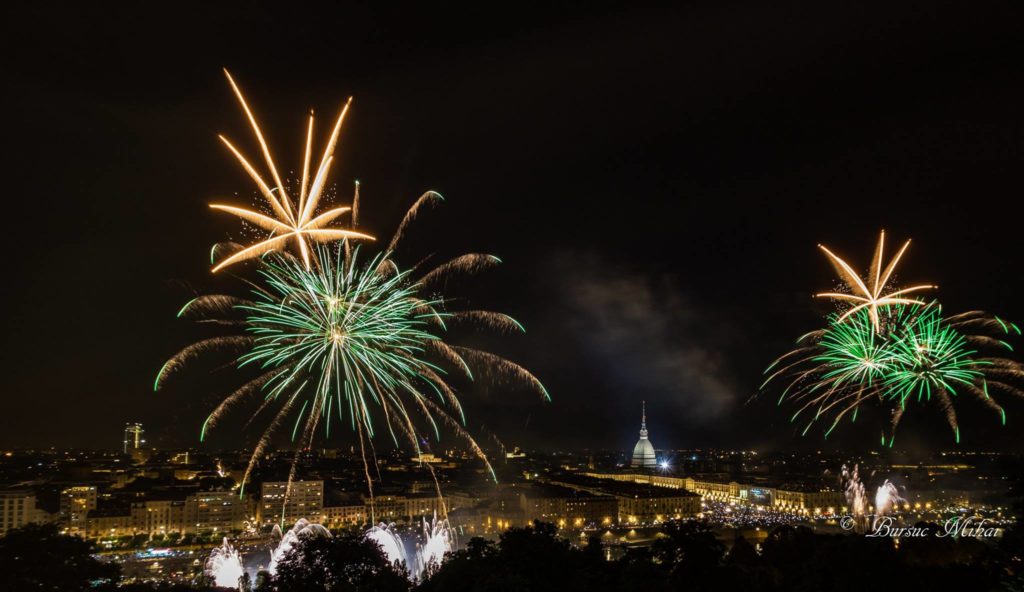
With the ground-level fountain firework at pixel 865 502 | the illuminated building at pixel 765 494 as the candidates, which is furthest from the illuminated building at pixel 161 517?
the illuminated building at pixel 765 494

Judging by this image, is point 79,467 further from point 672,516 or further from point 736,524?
point 736,524

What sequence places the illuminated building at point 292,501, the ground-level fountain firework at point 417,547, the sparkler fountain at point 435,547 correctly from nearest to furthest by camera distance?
the sparkler fountain at point 435,547
the ground-level fountain firework at point 417,547
the illuminated building at point 292,501

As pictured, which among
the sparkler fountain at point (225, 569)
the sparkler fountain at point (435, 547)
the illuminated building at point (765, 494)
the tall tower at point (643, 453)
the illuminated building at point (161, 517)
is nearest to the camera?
the sparkler fountain at point (225, 569)

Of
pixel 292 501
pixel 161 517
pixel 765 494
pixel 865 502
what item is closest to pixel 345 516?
pixel 292 501

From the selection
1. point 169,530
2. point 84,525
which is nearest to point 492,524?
point 169,530

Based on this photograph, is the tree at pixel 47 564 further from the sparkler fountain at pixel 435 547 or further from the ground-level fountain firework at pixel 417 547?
the sparkler fountain at pixel 435 547

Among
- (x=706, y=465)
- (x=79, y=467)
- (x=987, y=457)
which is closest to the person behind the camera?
(x=79, y=467)
